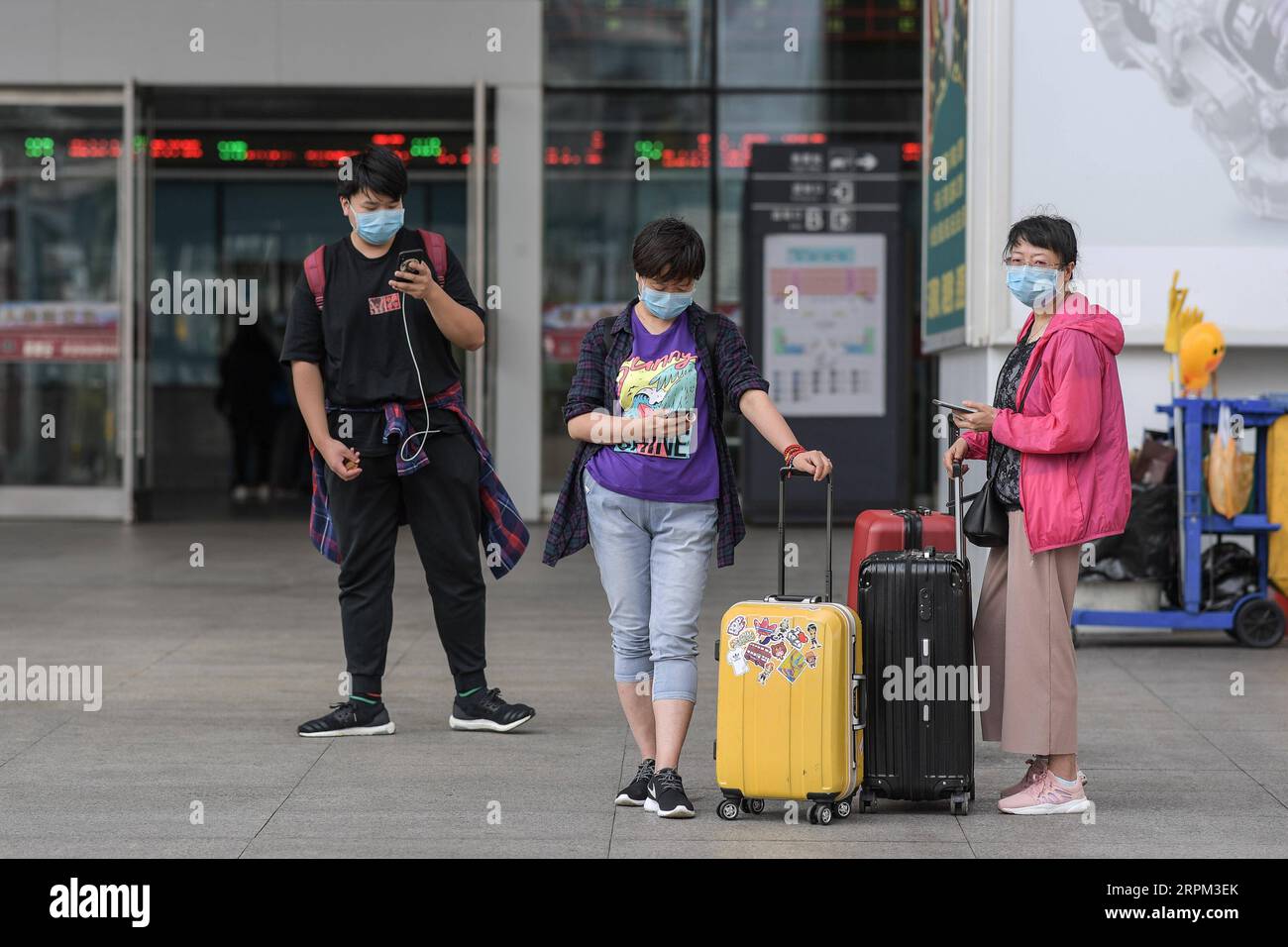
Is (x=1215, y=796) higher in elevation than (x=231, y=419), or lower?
lower

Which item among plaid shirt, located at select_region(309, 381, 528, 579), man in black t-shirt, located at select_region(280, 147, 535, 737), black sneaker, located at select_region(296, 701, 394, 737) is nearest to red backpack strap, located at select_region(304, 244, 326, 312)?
man in black t-shirt, located at select_region(280, 147, 535, 737)

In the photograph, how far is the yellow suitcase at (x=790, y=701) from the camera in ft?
15.2

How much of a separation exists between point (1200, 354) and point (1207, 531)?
2.63ft

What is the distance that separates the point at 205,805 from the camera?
498 cm

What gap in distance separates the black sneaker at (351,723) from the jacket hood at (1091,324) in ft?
8.44

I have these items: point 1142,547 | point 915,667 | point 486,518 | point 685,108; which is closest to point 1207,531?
point 1142,547

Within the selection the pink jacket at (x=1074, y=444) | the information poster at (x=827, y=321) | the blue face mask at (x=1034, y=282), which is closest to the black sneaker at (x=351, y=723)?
the pink jacket at (x=1074, y=444)

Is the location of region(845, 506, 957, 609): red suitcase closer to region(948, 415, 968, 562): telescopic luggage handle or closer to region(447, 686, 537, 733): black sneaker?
region(948, 415, 968, 562): telescopic luggage handle

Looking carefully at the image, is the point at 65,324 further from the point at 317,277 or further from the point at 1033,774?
the point at 1033,774

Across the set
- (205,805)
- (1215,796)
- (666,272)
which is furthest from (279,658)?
(1215,796)

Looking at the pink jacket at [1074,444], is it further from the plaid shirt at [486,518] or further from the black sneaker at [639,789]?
the plaid shirt at [486,518]

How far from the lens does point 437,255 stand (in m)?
5.97
